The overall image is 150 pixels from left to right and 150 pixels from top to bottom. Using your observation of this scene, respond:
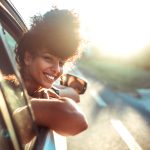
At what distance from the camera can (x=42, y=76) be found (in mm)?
2537

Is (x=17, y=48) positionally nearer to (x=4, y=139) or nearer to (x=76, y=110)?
(x=76, y=110)

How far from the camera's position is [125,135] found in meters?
8.48

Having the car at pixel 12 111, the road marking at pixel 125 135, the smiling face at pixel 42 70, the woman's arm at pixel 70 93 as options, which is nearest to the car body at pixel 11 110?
the car at pixel 12 111

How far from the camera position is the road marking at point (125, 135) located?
24.9ft

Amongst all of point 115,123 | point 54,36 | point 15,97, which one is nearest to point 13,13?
point 54,36

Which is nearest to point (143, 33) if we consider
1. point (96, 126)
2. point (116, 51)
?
point (116, 51)

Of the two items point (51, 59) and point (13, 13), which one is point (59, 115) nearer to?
point (51, 59)

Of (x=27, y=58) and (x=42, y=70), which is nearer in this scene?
(x=42, y=70)

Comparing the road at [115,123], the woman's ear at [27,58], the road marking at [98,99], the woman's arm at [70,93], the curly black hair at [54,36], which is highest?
the curly black hair at [54,36]

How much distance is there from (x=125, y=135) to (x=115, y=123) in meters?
1.16

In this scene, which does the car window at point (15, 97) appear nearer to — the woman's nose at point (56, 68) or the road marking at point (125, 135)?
the woman's nose at point (56, 68)

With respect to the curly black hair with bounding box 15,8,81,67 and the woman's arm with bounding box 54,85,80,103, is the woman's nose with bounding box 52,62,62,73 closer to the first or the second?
the curly black hair with bounding box 15,8,81,67

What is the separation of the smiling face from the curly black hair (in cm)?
4

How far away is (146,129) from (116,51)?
87.1 ft
